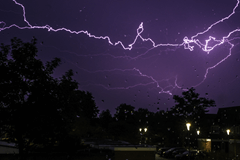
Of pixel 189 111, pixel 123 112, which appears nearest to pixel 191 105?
pixel 189 111

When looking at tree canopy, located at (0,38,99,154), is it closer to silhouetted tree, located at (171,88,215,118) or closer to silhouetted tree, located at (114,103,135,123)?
silhouetted tree, located at (171,88,215,118)

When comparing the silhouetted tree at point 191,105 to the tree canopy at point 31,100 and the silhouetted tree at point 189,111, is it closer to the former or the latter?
the silhouetted tree at point 189,111

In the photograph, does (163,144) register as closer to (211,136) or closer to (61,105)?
(211,136)

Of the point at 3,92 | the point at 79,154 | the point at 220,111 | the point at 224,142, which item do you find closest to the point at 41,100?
the point at 3,92

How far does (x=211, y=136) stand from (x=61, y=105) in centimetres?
4147

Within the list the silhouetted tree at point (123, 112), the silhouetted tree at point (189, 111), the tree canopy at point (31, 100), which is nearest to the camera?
the tree canopy at point (31, 100)

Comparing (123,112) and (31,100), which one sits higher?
(123,112)

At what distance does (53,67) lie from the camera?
42.9 feet

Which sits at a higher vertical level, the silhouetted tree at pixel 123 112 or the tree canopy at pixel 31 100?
the silhouetted tree at pixel 123 112

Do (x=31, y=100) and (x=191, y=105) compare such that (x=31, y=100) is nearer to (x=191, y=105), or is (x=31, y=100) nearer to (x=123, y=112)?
(x=191, y=105)

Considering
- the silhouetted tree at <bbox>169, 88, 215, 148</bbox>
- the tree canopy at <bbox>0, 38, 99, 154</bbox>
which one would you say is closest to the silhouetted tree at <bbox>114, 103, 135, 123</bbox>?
the silhouetted tree at <bbox>169, 88, 215, 148</bbox>

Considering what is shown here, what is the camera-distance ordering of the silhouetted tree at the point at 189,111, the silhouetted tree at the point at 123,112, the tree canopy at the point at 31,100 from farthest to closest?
1. the silhouetted tree at the point at 123,112
2. the silhouetted tree at the point at 189,111
3. the tree canopy at the point at 31,100

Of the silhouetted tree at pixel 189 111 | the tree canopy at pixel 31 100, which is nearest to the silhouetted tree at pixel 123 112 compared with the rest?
the silhouetted tree at pixel 189 111

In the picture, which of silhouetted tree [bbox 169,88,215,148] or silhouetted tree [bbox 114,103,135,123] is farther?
silhouetted tree [bbox 114,103,135,123]
